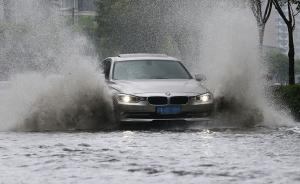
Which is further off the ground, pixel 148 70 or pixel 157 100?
pixel 148 70

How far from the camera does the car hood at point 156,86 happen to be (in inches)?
604

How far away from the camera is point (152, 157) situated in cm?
1067

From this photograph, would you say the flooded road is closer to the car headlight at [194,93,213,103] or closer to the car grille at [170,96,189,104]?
the car grille at [170,96,189,104]

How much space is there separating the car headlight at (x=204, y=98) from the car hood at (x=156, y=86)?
0.09 m

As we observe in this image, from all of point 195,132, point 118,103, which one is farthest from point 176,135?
point 118,103

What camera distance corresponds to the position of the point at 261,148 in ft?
38.3

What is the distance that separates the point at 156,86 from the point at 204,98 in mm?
902

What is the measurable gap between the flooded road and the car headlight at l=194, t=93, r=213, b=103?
77 cm

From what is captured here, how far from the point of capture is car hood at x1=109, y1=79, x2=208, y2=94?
1534 cm

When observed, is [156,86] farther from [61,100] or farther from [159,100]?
[61,100]

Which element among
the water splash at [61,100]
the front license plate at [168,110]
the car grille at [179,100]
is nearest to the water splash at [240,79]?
the car grille at [179,100]

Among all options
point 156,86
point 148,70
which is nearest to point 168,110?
point 156,86

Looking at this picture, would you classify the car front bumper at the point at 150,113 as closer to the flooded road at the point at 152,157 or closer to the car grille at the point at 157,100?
the car grille at the point at 157,100

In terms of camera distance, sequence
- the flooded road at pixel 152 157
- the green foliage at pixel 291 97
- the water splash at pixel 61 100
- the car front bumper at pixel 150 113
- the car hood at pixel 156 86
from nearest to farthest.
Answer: the flooded road at pixel 152 157 < the car front bumper at pixel 150 113 < the car hood at pixel 156 86 < the water splash at pixel 61 100 < the green foliage at pixel 291 97
